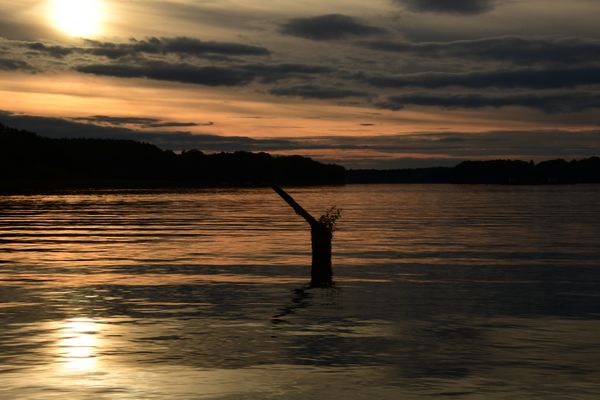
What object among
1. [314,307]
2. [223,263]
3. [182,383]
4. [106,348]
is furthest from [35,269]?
[182,383]

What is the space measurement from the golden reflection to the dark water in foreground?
0.24 ft

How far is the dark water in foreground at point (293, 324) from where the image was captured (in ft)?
50.0

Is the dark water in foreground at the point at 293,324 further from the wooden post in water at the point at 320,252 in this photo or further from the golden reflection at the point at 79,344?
the wooden post in water at the point at 320,252

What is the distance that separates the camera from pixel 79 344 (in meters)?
18.8

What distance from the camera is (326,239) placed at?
31.7m

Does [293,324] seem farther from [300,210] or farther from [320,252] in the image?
[300,210]

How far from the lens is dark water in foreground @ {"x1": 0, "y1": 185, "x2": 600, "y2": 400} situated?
50.0 feet

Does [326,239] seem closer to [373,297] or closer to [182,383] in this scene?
[373,297]

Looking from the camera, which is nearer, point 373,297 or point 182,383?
point 182,383

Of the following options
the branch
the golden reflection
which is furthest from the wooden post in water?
the golden reflection

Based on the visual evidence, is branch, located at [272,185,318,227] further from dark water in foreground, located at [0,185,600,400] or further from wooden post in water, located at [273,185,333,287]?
dark water in foreground, located at [0,185,600,400]

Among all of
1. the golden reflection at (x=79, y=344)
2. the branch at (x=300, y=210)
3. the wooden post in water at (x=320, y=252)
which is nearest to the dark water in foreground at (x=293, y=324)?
the golden reflection at (x=79, y=344)

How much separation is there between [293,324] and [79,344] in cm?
559

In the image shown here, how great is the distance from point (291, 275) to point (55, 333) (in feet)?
47.6
